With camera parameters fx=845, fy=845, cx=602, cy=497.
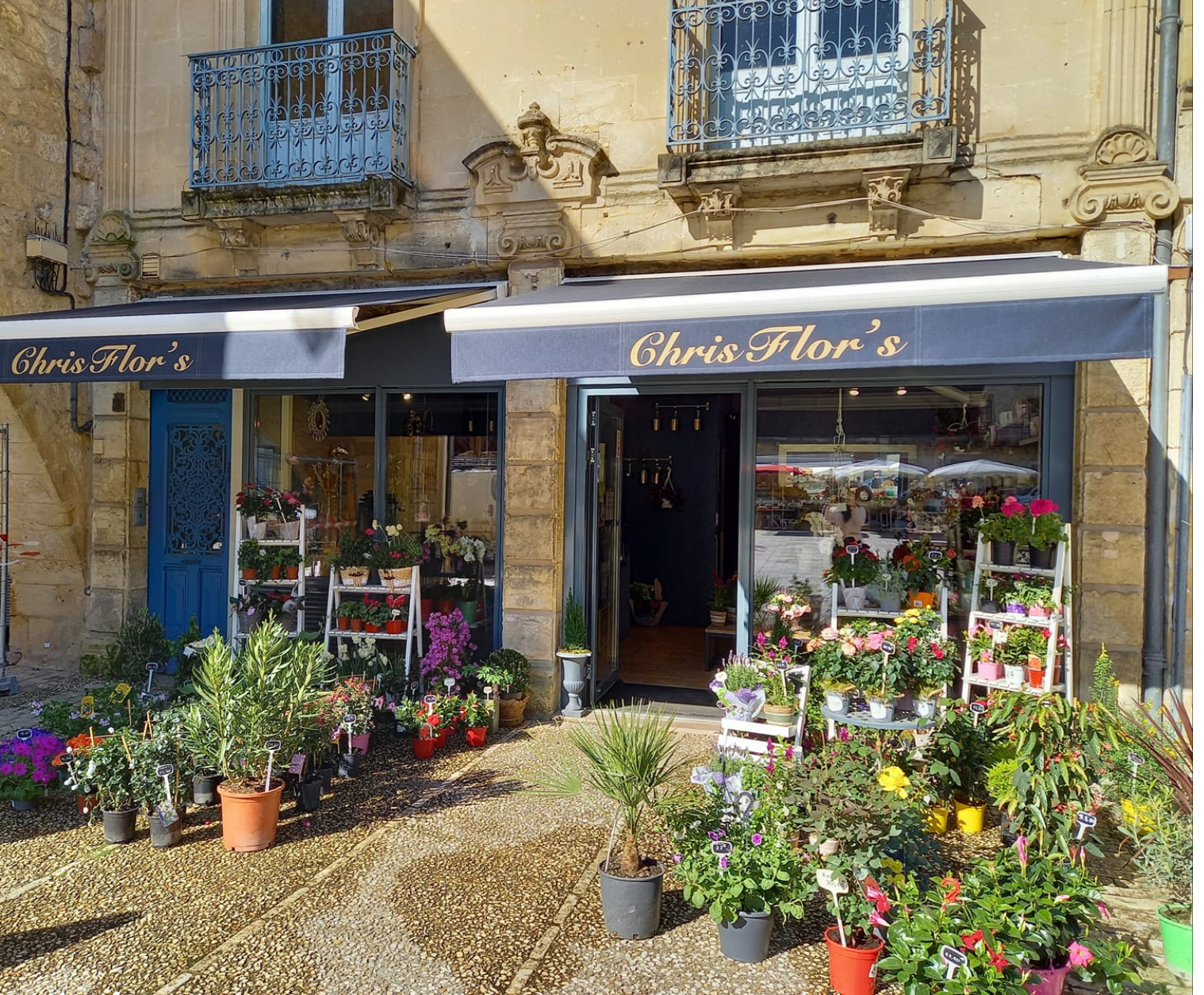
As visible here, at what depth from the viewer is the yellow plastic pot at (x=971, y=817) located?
4469 mm

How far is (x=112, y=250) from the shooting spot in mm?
7738

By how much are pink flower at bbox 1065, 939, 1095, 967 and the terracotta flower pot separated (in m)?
3.50

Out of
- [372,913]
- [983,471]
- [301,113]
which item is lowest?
[372,913]

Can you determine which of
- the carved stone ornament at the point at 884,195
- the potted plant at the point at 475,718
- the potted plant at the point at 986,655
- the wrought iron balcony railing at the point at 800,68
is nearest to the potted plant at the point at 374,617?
the potted plant at the point at 475,718

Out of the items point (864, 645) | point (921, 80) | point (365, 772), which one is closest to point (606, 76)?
point (921, 80)

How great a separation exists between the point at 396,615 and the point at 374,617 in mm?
165

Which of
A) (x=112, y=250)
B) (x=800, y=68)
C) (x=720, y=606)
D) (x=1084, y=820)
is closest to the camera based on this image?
(x=1084, y=820)

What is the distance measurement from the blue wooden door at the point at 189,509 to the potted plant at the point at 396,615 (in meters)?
1.95

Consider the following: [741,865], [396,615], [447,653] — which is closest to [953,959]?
[741,865]

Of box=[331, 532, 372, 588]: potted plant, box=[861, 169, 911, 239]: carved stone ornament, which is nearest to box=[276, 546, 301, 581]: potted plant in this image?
box=[331, 532, 372, 588]: potted plant

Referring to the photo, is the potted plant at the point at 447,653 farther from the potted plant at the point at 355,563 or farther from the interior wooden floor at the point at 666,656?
the interior wooden floor at the point at 666,656

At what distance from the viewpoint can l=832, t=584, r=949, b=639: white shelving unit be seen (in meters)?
5.51

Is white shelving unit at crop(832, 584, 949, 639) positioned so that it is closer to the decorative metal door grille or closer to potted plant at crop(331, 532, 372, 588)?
potted plant at crop(331, 532, 372, 588)

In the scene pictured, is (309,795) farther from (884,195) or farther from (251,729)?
(884,195)
